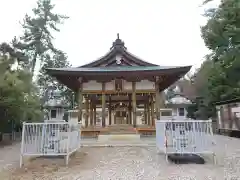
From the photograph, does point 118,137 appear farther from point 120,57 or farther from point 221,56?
point 221,56

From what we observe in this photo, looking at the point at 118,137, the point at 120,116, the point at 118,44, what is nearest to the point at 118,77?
the point at 118,44

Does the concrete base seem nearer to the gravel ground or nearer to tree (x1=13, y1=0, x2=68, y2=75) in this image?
the gravel ground

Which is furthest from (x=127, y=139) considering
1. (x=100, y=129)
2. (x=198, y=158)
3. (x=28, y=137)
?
(x=28, y=137)

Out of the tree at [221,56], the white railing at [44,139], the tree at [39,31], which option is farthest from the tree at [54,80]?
the white railing at [44,139]

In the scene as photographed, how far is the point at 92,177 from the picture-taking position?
16.3 ft

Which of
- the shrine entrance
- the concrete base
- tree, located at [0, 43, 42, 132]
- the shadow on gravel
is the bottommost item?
the shadow on gravel

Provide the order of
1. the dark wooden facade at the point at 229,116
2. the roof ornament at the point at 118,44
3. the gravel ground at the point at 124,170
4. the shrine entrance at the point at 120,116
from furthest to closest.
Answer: the shrine entrance at the point at 120,116 → the dark wooden facade at the point at 229,116 → the roof ornament at the point at 118,44 → the gravel ground at the point at 124,170

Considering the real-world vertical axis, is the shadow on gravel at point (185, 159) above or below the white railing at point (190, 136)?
below

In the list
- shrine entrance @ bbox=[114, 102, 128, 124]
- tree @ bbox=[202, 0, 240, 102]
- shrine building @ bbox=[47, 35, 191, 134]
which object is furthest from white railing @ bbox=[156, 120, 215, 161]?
shrine entrance @ bbox=[114, 102, 128, 124]

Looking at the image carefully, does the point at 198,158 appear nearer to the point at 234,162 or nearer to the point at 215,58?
the point at 234,162

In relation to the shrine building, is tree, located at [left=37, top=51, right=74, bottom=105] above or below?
above

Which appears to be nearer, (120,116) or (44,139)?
(44,139)

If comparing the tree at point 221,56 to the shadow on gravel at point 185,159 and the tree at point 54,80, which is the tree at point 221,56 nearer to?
the shadow on gravel at point 185,159

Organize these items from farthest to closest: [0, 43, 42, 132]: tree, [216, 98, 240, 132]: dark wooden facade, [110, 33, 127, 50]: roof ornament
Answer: [216, 98, 240, 132]: dark wooden facade < [110, 33, 127, 50]: roof ornament < [0, 43, 42, 132]: tree
